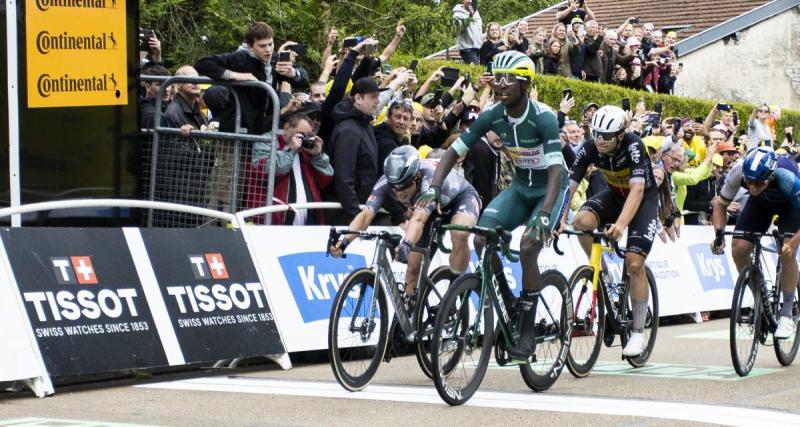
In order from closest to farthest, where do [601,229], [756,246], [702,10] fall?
[756,246] → [601,229] → [702,10]

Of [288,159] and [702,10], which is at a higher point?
[288,159]

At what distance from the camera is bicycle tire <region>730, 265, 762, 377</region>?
33.2 ft

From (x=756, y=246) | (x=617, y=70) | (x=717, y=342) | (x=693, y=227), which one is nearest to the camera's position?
(x=756, y=246)

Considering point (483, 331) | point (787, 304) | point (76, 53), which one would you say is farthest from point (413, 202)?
point (787, 304)

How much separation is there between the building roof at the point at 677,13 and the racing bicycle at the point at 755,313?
24904mm

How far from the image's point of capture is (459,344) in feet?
27.9

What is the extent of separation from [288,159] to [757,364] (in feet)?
14.6

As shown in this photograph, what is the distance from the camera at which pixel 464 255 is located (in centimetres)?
990

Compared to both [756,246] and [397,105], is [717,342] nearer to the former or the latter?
[756,246]

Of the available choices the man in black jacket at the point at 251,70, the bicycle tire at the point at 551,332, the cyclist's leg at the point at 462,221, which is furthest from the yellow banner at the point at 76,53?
the bicycle tire at the point at 551,332

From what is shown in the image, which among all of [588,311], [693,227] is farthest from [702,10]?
[588,311]

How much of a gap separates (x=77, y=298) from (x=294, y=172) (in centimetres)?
302

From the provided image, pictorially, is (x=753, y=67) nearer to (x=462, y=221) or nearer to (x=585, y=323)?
(x=585, y=323)

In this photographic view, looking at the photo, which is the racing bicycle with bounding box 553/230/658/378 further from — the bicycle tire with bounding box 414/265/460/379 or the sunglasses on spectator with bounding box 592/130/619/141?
the bicycle tire with bounding box 414/265/460/379
